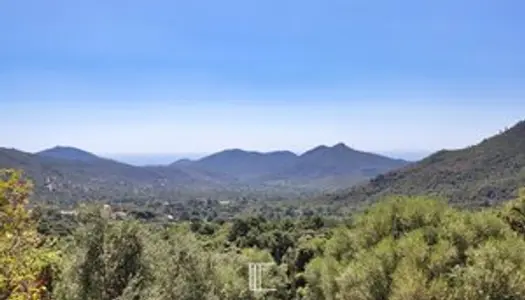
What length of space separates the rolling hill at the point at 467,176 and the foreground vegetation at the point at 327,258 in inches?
4299

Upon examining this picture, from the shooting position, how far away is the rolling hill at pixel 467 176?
135 m

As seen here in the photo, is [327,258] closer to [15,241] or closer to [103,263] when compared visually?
[103,263]

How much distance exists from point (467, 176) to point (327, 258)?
143m

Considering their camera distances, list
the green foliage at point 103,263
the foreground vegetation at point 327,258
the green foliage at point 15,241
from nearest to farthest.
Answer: the green foliage at point 15,241 < the foreground vegetation at point 327,258 < the green foliage at point 103,263

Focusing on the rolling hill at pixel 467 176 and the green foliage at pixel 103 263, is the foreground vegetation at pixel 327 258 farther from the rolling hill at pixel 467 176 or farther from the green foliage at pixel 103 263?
the rolling hill at pixel 467 176

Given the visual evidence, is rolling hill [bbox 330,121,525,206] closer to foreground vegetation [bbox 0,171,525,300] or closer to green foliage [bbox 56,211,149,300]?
foreground vegetation [bbox 0,171,525,300]

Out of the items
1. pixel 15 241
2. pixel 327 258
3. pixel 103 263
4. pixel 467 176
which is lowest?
pixel 327 258

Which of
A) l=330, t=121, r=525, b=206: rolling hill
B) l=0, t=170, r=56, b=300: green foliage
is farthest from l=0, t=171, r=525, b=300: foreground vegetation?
l=330, t=121, r=525, b=206: rolling hill

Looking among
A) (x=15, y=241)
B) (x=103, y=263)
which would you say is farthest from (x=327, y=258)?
(x=15, y=241)

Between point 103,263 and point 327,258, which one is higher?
point 103,263

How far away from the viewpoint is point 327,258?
24.9 meters

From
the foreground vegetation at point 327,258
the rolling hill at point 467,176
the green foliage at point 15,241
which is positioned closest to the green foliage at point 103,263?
the foreground vegetation at point 327,258

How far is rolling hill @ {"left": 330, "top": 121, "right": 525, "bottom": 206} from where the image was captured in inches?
5320

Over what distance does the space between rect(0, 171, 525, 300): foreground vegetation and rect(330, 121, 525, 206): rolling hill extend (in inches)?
4299
